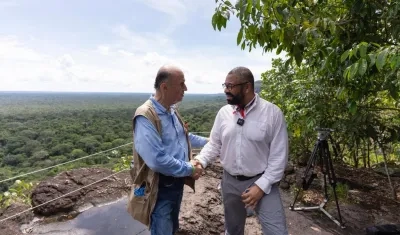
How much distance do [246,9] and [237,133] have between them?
82cm

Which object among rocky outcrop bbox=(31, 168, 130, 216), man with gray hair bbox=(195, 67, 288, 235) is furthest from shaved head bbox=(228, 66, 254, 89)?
rocky outcrop bbox=(31, 168, 130, 216)

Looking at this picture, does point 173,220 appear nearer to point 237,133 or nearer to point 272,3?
point 237,133

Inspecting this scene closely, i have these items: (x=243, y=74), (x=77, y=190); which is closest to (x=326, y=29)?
(x=243, y=74)

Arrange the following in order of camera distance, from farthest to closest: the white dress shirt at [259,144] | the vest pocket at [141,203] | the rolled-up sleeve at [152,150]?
the white dress shirt at [259,144], the vest pocket at [141,203], the rolled-up sleeve at [152,150]

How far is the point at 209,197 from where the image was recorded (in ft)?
12.3

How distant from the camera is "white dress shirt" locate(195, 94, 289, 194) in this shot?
194 cm

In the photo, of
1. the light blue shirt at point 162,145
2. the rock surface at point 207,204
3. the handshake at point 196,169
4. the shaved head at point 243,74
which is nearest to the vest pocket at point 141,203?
the light blue shirt at point 162,145

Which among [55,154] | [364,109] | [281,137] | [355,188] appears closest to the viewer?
[281,137]

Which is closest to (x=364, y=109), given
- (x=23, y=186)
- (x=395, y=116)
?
(x=395, y=116)

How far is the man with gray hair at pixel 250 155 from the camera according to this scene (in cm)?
192

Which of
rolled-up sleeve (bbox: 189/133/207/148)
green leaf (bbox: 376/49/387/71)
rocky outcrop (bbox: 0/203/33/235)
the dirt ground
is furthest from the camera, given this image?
the dirt ground

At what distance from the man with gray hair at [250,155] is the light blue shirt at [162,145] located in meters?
0.23

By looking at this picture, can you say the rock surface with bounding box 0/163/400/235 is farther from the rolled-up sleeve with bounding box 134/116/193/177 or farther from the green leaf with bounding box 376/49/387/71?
the green leaf with bounding box 376/49/387/71

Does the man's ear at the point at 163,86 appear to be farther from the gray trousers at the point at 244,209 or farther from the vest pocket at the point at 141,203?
the gray trousers at the point at 244,209
